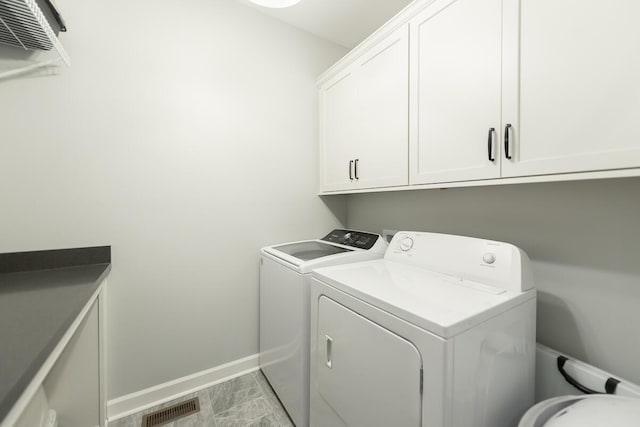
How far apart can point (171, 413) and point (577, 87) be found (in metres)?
2.57

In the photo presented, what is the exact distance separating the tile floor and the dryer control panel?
118 centimetres

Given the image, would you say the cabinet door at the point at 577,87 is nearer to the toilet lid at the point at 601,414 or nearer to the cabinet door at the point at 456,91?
the cabinet door at the point at 456,91

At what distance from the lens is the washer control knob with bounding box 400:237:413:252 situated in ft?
4.72

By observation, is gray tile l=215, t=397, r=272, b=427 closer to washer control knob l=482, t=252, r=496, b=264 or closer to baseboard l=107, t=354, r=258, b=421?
baseboard l=107, t=354, r=258, b=421

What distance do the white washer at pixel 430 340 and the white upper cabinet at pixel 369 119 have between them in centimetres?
58

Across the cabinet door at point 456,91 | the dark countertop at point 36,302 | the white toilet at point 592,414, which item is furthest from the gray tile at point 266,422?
the cabinet door at point 456,91

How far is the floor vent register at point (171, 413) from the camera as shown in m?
1.49

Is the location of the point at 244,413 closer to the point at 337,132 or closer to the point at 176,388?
the point at 176,388

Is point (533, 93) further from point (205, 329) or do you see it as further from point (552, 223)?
point (205, 329)

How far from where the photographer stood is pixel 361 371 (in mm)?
979

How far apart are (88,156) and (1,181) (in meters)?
0.37

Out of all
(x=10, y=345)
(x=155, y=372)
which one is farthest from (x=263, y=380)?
(x=10, y=345)

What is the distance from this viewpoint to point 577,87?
83 cm


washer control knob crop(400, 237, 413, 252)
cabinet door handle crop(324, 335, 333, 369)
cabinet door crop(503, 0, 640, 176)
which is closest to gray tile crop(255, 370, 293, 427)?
cabinet door handle crop(324, 335, 333, 369)
